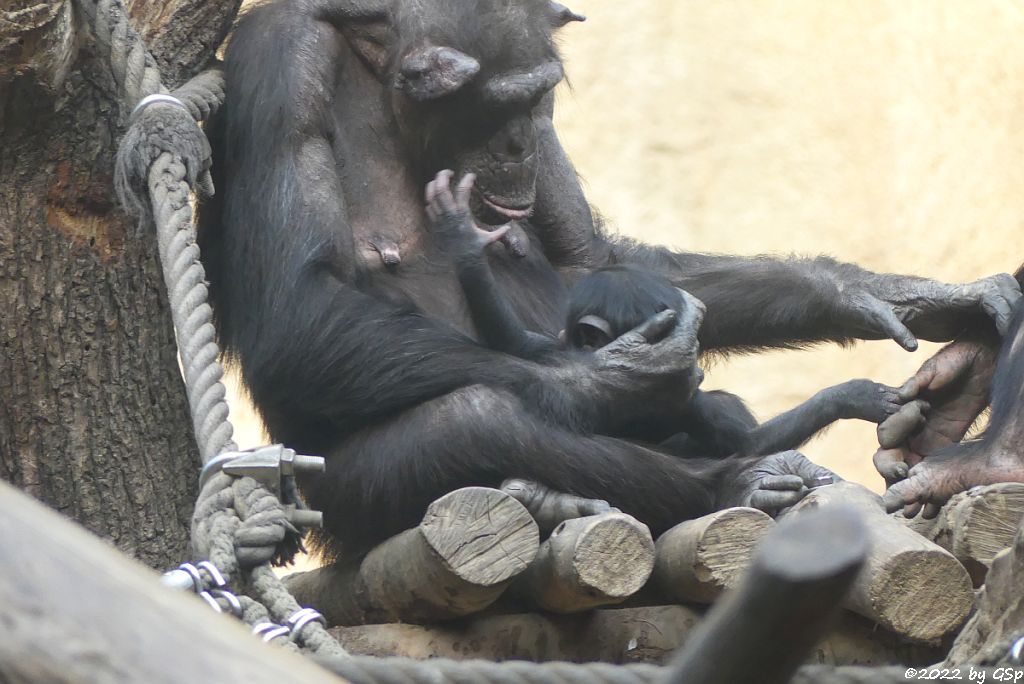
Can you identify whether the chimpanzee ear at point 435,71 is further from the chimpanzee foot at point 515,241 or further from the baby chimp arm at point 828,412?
the baby chimp arm at point 828,412

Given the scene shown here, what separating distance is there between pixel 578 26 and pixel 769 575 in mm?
6906

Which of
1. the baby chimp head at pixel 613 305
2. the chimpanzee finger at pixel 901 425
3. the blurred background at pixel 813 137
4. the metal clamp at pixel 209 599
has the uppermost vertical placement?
the metal clamp at pixel 209 599

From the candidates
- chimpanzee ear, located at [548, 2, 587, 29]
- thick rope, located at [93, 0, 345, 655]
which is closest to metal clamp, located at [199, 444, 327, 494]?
thick rope, located at [93, 0, 345, 655]

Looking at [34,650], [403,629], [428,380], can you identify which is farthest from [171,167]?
[34,650]

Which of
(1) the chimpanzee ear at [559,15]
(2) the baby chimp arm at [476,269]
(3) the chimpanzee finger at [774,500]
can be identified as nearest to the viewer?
(3) the chimpanzee finger at [774,500]

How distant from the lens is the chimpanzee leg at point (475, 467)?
2.96 meters

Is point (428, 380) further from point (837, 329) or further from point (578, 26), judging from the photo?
point (578, 26)

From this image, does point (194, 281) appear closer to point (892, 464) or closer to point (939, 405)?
point (892, 464)

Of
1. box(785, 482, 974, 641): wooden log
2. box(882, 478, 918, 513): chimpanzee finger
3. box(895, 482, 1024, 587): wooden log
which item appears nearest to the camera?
box(785, 482, 974, 641): wooden log

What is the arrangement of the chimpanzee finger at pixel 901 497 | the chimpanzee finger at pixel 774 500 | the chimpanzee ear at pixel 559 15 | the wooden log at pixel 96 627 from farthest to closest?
the chimpanzee ear at pixel 559 15 < the chimpanzee finger at pixel 901 497 < the chimpanzee finger at pixel 774 500 < the wooden log at pixel 96 627

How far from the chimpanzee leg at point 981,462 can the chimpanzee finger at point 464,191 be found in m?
1.14

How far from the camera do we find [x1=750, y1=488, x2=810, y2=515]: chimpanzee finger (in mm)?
2949

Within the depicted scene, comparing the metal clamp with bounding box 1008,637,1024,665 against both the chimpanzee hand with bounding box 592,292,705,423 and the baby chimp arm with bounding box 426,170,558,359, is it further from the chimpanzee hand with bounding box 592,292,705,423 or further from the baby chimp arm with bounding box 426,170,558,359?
the baby chimp arm with bounding box 426,170,558,359


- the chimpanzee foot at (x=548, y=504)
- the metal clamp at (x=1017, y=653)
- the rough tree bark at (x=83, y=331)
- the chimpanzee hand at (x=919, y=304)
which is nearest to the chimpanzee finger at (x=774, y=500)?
the chimpanzee foot at (x=548, y=504)
